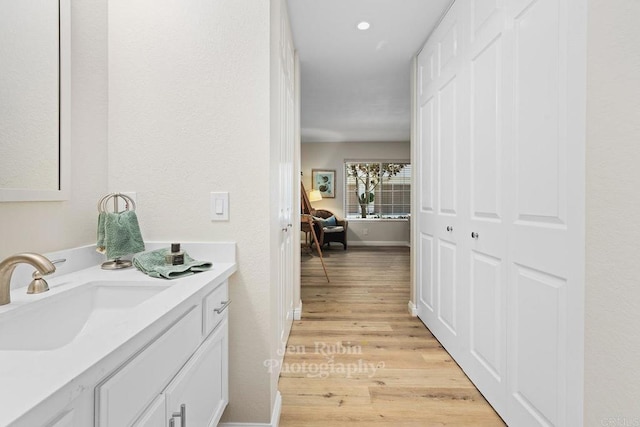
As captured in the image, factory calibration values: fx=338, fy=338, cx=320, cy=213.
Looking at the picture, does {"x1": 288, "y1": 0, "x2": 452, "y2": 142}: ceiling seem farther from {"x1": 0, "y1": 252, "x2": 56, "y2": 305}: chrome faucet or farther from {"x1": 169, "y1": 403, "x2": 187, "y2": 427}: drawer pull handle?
{"x1": 169, "y1": 403, "x2": 187, "y2": 427}: drawer pull handle

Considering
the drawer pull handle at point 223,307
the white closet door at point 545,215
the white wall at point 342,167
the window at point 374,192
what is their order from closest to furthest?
the white closet door at point 545,215
the drawer pull handle at point 223,307
the white wall at point 342,167
the window at point 374,192

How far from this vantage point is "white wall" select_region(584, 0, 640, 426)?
2.94 ft

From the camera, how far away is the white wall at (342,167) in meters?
8.05

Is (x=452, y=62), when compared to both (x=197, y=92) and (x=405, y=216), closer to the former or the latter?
(x=197, y=92)

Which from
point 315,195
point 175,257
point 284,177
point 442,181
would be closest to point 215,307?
point 175,257

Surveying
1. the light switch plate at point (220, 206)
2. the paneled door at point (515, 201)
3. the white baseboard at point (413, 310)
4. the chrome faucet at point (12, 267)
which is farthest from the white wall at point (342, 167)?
the chrome faucet at point (12, 267)

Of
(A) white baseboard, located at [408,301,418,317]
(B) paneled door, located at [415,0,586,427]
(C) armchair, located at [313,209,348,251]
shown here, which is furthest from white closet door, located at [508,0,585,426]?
(C) armchair, located at [313,209,348,251]

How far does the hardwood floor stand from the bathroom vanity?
25.6 inches

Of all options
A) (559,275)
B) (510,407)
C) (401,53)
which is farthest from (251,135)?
(401,53)

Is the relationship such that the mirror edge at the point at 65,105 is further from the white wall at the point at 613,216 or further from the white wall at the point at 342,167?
the white wall at the point at 342,167

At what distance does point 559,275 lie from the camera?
122 cm

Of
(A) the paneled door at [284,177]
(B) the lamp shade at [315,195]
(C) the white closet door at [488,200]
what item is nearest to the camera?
(C) the white closet door at [488,200]

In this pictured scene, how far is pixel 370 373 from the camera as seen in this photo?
209 centimetres

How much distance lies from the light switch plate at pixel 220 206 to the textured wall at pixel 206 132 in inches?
1.0
